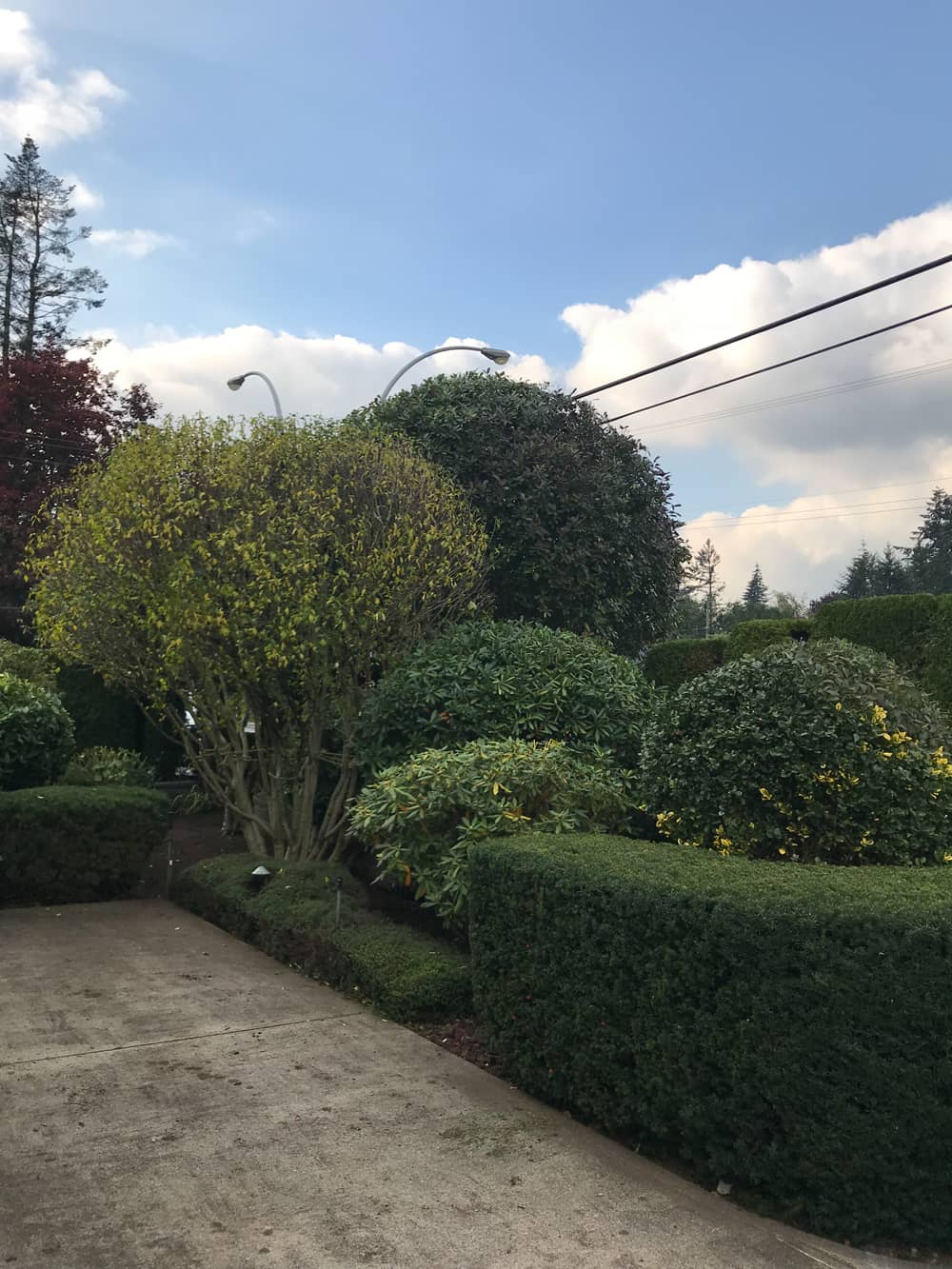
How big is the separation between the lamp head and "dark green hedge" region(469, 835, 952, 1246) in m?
9.83

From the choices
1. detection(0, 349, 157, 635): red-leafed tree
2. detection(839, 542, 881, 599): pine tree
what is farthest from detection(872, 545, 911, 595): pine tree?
detection(0, 349, 157, 635): red-leafed tree

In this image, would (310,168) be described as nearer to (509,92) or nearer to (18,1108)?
(509,92)

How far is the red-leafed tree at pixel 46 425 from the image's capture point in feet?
78.8

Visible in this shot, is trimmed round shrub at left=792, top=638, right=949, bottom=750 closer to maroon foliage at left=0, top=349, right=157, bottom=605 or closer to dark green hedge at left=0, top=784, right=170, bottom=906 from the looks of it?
dark green hedge at left=0, top=784, right=170, bottom=906

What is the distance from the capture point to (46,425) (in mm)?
24641

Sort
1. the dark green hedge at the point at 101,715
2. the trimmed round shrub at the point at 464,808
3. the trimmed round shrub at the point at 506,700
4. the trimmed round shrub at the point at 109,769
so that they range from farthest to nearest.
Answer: the dark green hedge at the point at 101,715, the trimmed round shrub at the point at 109,769, the trimmed round shrub at the point at 506,700, the trimmed round shrub at the point at 464,808

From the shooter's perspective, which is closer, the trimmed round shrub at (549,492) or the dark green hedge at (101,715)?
the trimmed round shrub at (549,492)

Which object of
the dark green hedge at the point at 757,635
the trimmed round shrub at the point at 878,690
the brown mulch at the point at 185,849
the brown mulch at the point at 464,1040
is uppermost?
the dark green hedge at the point at 757,635

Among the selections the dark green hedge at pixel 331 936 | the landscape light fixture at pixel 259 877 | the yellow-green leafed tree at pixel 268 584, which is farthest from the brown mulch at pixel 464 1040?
the yellow-green leafed tree at pixel 268 584

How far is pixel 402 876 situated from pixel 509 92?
7.30m

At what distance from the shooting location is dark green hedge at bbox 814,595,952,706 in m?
8.05

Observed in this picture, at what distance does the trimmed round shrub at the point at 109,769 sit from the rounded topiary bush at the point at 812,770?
6.80m

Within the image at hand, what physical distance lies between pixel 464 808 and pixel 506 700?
1568 mm

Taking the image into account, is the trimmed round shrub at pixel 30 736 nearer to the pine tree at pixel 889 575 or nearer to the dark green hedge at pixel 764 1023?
the dark green hedge at pixel 764 1023
